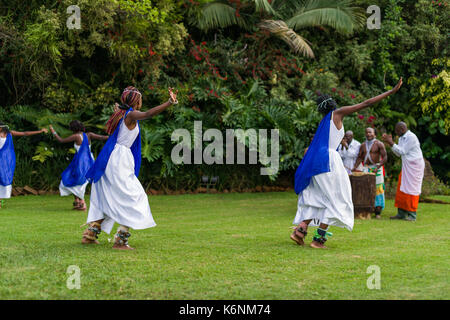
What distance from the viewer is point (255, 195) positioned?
1652 cm

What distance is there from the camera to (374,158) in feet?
39.5

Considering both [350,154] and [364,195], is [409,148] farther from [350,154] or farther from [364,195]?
[350,154]

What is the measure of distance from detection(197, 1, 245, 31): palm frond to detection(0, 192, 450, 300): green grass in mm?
9074

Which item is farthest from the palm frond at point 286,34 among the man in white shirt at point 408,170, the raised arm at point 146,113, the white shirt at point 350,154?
the raised arm at point 146,113

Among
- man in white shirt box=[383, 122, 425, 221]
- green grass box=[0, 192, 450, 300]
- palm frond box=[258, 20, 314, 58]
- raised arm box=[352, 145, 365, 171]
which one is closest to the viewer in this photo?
green grass box=[0, 192, 450, 300]

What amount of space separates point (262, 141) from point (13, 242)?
35.2 ft

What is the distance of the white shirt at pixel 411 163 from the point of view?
11156 mm

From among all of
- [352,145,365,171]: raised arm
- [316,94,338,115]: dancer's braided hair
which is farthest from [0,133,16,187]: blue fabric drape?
[316,94,338,115]: dancer's braided hair

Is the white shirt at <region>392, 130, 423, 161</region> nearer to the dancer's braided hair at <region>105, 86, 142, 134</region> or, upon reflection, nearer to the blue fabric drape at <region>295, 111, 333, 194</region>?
the blue fabric drape at <region>295, 111, 333, 194</region>

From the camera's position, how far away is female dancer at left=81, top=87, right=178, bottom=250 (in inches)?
261

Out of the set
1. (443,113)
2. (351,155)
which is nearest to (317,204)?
(351,155)

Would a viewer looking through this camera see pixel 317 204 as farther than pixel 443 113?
No

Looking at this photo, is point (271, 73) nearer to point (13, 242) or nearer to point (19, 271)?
point (13, 242)

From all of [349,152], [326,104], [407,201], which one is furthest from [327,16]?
[326,104]
